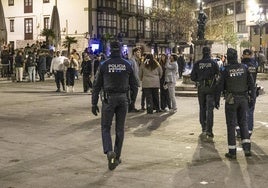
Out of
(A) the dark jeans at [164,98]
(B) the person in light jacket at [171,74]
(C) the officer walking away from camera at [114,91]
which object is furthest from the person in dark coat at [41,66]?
(C) the officer walking away from camera at [114,91]

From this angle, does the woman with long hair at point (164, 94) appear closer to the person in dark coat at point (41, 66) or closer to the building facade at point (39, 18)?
the person in dark coat at point (41, 66)

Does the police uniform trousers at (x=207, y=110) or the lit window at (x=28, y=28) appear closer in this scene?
the police uniform trousers at (x=207, y=110)

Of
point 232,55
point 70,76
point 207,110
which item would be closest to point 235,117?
point 232,55

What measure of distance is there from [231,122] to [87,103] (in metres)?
8.52

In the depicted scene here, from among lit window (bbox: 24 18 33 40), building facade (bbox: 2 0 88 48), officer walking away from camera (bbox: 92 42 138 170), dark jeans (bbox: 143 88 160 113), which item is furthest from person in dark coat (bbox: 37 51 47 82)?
lit window (bbox: 24 18 33 40)

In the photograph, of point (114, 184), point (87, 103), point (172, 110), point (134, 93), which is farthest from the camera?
point (87, 103)

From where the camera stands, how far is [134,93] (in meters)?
7.50

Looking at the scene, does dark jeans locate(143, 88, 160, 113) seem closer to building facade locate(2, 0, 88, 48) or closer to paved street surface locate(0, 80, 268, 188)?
paved street surface locate(0, 80, 268, 188)

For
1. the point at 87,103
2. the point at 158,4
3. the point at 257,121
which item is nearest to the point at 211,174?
the point at 257,121

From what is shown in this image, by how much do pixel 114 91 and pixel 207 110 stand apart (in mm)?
3065

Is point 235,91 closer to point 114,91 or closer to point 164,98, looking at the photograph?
point 114,91

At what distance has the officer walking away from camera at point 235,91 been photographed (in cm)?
801

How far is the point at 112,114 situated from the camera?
7258 millimetres

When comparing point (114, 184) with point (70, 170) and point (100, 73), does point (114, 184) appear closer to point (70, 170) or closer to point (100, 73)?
point (70, 170)
